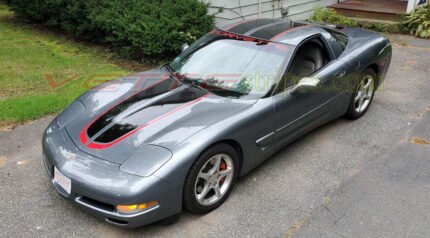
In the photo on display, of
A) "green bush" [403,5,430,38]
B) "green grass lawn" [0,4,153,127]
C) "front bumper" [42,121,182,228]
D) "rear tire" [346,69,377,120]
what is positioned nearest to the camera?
"front bumper" [42,121,182,228]

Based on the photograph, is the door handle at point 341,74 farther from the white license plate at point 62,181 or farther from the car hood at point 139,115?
the white license plate at point 62,181

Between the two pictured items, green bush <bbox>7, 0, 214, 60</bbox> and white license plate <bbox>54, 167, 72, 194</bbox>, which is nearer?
white license plate <bbox>54, 167, 72, 194</bbox>

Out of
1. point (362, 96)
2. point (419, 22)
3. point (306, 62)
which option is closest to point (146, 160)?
point (306, 62)

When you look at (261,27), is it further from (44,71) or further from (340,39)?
(44,71)

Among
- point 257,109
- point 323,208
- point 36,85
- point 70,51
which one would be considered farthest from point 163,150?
point 70,51

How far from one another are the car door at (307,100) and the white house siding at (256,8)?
372 centimetres

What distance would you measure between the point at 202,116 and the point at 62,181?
119cm

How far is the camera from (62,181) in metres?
2.96

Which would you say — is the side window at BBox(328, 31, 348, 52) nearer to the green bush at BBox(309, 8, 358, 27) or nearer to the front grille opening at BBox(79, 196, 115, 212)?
the front grille opening at BBox(79, 196, 115, 212)

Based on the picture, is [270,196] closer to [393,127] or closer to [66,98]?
[393,127]

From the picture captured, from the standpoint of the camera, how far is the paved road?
10.0 ft

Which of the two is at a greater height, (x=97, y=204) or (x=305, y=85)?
(x=305, y=85)

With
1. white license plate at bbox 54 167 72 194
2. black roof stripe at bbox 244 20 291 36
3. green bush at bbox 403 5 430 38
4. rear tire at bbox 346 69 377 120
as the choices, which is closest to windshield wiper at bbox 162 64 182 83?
black roof stripe at bbox 244 20 291 36

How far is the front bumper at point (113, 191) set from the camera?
2.69 m
